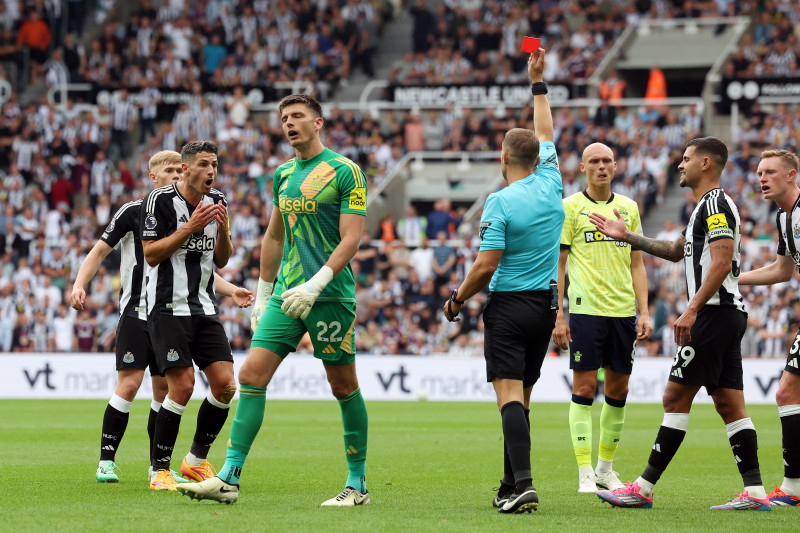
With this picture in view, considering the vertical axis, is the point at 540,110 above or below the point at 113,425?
above

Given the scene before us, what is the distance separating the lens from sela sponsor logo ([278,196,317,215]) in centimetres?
784

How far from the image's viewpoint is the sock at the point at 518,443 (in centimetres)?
753

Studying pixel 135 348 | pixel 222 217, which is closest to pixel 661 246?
pixel 222 217

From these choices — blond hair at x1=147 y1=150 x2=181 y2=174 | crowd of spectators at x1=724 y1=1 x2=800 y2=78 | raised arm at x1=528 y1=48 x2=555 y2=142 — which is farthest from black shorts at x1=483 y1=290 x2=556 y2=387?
crowd of spectators at x1=724 y1=1 x2=800 y2=78

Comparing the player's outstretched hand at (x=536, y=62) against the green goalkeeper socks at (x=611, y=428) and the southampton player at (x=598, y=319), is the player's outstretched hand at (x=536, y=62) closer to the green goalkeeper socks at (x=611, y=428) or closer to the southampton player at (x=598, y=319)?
the southampton player at (x=598, y=319)

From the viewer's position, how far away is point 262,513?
744cm

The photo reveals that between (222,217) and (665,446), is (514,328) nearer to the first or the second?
(665,446)

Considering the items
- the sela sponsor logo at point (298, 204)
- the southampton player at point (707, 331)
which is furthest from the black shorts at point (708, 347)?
the sela sponsor logo at point (298, 204)

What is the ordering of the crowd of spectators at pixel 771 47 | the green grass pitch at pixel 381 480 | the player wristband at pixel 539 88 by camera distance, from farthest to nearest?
the crowd of spectators at pixel 771 47, the player wristband at pixel 539 88, the green grass pitch at pixel 381 480

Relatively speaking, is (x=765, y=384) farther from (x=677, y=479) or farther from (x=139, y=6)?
(x=139, y=6)

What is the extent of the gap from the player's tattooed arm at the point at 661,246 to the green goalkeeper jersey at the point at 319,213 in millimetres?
1937

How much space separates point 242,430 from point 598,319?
336 cm

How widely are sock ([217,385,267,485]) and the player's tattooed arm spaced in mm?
2776

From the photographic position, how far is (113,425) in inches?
376
